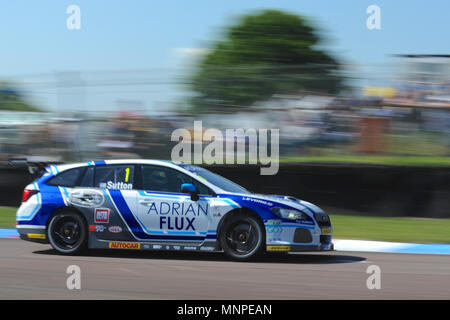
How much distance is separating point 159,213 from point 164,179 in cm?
53

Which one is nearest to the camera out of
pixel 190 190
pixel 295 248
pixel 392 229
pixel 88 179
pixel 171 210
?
pixel 295 248

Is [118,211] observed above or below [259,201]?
below

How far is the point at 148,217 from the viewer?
31.9 feet

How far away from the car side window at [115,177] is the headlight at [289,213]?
82.9 inches

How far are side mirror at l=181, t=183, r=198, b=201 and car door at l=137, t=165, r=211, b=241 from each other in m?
0.06

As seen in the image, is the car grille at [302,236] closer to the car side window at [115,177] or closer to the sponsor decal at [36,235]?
the car side window at [115,177]

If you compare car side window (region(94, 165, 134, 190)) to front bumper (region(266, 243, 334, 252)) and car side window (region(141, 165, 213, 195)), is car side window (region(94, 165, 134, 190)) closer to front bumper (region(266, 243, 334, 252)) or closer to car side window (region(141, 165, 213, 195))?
car side window (region(141, 165, 213, 195))

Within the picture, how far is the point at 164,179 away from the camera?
392 inches

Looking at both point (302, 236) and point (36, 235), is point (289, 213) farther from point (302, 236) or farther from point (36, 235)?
point (36, 235)

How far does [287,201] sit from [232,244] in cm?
95

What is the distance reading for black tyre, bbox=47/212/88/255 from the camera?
32.5 ft

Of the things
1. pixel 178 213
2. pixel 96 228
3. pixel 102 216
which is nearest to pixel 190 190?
pixel 178 213

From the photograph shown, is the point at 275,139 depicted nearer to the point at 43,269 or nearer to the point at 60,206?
the point at 60,206

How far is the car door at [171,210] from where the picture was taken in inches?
376
